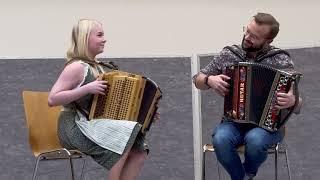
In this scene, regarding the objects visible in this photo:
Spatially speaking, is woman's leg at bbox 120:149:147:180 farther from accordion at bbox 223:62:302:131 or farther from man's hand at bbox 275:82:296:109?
man's hand at bbox 275:82:296:109

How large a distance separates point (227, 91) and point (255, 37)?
29cm

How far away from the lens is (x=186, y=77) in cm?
362

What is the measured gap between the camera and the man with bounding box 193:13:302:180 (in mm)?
2705

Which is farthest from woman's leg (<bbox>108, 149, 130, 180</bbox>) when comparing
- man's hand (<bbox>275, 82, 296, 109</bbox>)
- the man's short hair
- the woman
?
the man's short hair

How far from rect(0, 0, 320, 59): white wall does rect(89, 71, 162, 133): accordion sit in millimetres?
1366

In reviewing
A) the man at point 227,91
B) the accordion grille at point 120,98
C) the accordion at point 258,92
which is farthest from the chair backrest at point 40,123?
the accordion at point 258,92

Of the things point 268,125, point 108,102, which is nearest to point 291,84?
point 268,125

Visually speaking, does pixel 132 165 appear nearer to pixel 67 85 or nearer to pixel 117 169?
pixel 117 169

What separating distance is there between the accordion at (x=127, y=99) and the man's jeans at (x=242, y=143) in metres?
0.34

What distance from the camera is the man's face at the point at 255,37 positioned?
9.20 feet

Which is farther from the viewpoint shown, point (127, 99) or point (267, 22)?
point (267, 22)

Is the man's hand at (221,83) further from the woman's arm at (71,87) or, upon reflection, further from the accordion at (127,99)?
the woman's arm at (71,87)

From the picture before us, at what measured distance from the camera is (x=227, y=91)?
274 cm

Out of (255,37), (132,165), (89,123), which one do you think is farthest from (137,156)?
(255,37)
